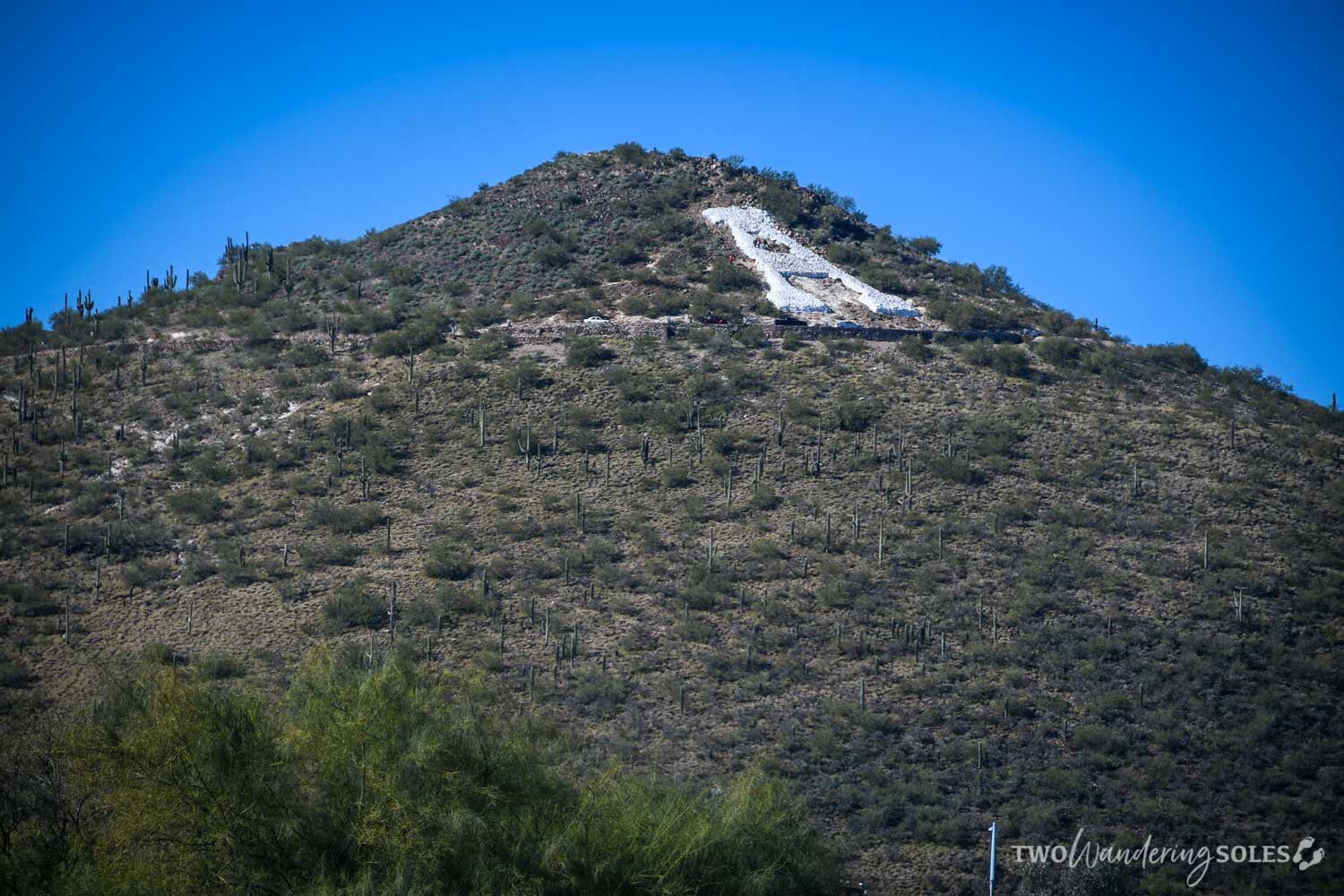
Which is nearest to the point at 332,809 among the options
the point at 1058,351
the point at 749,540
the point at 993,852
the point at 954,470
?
the point at 993,852

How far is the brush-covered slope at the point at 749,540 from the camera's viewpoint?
33781 millimetres

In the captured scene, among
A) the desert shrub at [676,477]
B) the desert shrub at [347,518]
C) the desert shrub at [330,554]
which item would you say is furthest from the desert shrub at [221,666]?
the desert shrub at [676,477]

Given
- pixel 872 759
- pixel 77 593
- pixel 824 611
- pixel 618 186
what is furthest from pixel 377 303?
pixel 872 759

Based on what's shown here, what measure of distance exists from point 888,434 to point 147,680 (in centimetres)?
3213

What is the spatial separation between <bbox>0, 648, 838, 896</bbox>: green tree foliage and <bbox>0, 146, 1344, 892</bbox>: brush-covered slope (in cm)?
785

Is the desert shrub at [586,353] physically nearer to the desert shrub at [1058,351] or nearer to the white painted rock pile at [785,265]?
the white painted rock pile at [785,265]

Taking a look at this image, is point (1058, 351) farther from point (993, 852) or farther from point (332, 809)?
point (332, 809)

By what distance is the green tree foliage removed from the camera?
18.8 metres

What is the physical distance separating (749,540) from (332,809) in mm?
24613

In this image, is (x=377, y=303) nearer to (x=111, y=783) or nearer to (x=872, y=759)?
(x=872, y=759)

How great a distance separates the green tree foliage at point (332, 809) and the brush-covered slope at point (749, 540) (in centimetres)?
785

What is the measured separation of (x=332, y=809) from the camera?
64.1 ft

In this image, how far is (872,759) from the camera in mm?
33688

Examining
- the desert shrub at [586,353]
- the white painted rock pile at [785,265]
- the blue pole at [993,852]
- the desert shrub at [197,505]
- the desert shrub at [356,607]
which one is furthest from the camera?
the white painted rock pile at [785,265]
